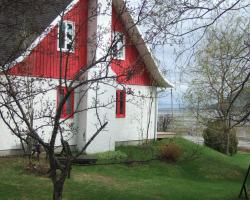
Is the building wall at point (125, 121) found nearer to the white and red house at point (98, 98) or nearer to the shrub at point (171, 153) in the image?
the white and red house at point (98, 98)

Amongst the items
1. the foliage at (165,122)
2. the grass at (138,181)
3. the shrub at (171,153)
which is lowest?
the grass at (138,181)

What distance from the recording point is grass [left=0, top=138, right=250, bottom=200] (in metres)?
13.5

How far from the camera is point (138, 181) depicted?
56.2 feet

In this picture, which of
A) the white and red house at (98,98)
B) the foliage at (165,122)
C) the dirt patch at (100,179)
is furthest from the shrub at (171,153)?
the foliage at (165,122)

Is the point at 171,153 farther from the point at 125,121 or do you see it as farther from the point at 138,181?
the point at 138,181

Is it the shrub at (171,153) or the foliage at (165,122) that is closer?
the shrub at (171,153)

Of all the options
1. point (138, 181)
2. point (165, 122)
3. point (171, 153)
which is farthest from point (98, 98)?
point (165, 122)

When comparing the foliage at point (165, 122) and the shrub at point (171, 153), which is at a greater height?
the foliage at point (165, 122)

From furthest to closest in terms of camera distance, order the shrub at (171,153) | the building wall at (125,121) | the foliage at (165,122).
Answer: the foliage at (165,122) < the building wall at (125,121) < the shrub at (171,153)

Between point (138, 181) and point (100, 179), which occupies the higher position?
point (100, 179)

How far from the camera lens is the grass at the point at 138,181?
1348 centimetres

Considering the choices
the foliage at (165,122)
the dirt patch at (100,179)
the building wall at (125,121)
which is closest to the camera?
the dirt patch at (100,179)

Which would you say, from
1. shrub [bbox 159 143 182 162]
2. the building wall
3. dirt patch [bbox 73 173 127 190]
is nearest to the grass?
dirt patch [bbox 73 173 127 190]

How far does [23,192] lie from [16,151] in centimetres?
723
